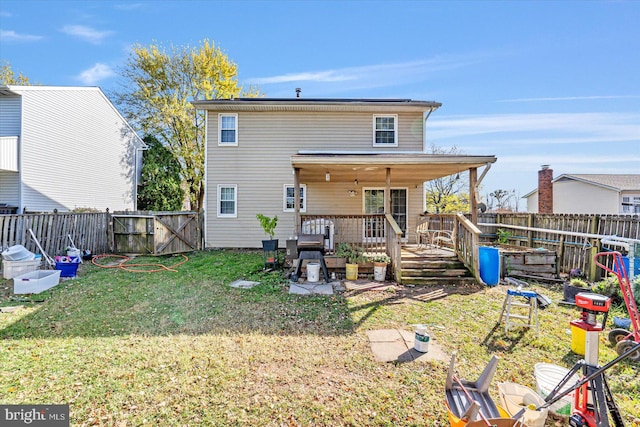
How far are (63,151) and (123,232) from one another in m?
6.01

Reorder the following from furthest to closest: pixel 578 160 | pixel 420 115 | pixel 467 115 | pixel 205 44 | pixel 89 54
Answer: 1. pixel 578 160
2. pixel 467 115
3. pixel 205 44
4. pixel 89 54
5. pixel 420 115

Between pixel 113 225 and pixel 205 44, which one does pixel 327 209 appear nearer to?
pixel 113 225

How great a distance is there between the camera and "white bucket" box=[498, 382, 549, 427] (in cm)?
223

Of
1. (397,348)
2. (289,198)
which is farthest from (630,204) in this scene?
(397,348)

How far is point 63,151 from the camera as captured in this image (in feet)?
42.2

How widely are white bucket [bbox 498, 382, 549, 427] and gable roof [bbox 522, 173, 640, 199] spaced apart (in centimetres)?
2096

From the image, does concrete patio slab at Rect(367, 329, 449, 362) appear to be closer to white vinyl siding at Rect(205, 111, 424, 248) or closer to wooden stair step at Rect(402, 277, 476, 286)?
wooden stair step at Rect(402, 277, 476, 286)

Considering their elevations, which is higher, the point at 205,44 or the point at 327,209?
the point at 205,44

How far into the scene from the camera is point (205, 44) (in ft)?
62.1

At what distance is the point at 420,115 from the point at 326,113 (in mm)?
3866

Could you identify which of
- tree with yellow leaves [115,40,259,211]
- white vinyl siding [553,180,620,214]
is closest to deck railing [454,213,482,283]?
white vinyl siding [553,180,620,214]

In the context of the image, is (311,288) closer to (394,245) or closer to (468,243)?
(394,245)

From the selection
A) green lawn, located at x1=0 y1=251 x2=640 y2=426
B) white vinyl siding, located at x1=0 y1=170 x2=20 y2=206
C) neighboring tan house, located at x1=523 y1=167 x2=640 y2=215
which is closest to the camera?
green lawn, located at x1=0 y1=251 x2=640 y2=426

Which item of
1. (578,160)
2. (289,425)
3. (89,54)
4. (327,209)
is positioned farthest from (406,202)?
(578,160)
